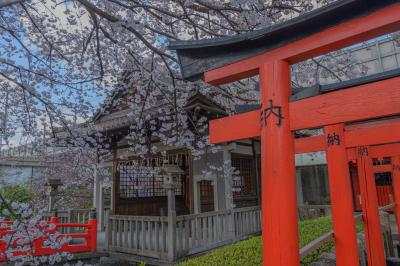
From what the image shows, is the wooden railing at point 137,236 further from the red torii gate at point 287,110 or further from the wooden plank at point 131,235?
the red torii gate at point 287,110

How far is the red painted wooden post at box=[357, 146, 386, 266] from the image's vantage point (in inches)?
191

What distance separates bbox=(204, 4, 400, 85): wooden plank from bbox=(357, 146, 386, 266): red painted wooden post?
4.00m

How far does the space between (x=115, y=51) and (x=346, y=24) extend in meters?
4.62

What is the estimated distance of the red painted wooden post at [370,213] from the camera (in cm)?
486

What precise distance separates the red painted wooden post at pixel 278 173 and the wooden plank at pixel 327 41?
0.30 feet

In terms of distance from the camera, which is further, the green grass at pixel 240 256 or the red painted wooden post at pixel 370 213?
the red painted wooden post at pixel 370 213

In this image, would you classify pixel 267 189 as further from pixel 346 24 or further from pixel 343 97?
pixel 346 24

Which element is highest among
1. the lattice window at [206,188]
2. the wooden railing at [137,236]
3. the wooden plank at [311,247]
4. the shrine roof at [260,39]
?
the shrine roof at [260,39]

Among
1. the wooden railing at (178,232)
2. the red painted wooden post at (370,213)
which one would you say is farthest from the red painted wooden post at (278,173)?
the wooden railing at (178,232)

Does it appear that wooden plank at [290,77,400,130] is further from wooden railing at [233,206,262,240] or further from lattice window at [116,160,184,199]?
lattice window at [116,160,184,199]

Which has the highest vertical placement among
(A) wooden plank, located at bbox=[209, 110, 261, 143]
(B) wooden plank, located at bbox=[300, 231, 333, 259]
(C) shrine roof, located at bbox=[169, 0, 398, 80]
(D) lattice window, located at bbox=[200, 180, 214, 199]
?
(C) shrine roof, located at bbox=[169, 0, 398, 80]

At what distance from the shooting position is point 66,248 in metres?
7.49

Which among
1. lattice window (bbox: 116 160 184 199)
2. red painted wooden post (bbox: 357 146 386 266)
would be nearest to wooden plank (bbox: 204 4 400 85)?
red painted wooden post (bbox: 357 146 386 266)

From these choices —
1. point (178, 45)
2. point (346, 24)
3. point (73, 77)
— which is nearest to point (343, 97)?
point (346, 24)
